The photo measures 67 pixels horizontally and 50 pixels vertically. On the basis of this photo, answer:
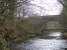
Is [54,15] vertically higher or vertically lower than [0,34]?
higher

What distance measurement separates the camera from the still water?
1.89m

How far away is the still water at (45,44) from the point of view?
189cm

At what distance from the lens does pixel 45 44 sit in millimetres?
1915

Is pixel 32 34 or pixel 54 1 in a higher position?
pixel 54 1

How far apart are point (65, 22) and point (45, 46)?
32 centimetres

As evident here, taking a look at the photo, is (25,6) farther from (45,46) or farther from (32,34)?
(45,46)

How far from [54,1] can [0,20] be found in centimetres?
61

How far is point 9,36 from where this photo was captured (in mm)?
1985

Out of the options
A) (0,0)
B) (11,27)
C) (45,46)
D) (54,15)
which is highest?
(0,0)

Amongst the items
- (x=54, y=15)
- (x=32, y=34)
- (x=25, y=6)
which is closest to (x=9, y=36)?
(x=32, y=34)

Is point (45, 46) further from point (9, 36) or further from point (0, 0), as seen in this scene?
point (0, 0)

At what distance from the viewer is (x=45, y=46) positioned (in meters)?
1.90

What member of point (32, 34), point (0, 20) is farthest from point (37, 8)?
point (0, 20)

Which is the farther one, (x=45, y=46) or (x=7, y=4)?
(x=7, y=4)
